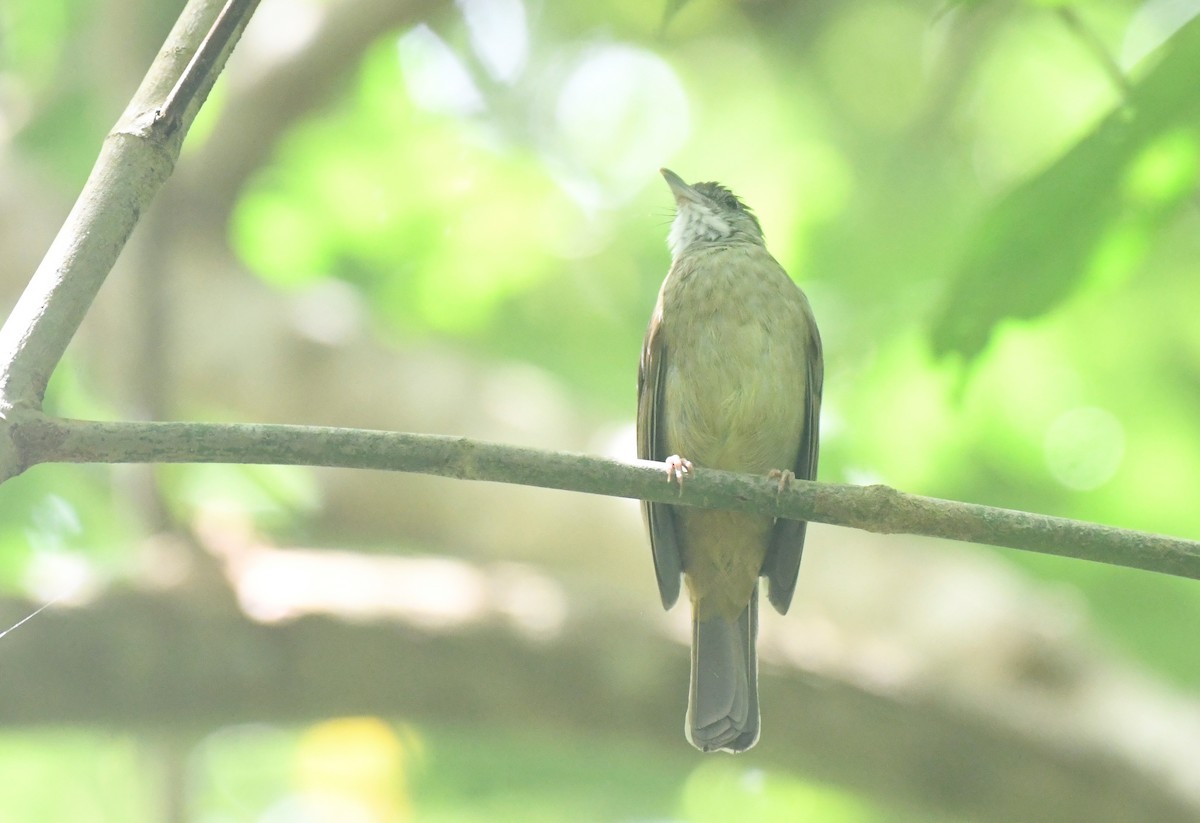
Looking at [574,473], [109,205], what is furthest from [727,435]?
[109,205]

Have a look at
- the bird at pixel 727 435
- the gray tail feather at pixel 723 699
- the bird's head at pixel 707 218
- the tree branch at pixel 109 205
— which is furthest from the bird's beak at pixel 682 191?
the tree branch at pixel 109 205

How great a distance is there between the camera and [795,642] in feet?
20.2

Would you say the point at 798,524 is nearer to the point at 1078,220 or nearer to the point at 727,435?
the point at 727,435

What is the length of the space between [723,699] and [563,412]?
2.78 m

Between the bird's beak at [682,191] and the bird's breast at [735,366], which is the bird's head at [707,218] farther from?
the bird's breast at [735,366]

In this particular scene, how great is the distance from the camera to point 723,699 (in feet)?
15.8

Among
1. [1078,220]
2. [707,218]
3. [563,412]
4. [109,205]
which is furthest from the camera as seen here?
[563,412]

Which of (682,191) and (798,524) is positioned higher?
(682,191)

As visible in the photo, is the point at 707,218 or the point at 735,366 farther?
the point at 707,218

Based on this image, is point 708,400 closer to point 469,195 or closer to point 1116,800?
point 1116,800

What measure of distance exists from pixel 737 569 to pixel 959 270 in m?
2.12

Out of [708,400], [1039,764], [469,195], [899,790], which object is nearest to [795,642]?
[899,790]

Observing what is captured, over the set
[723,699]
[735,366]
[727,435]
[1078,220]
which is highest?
[735,366]

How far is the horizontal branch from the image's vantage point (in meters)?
2.30
